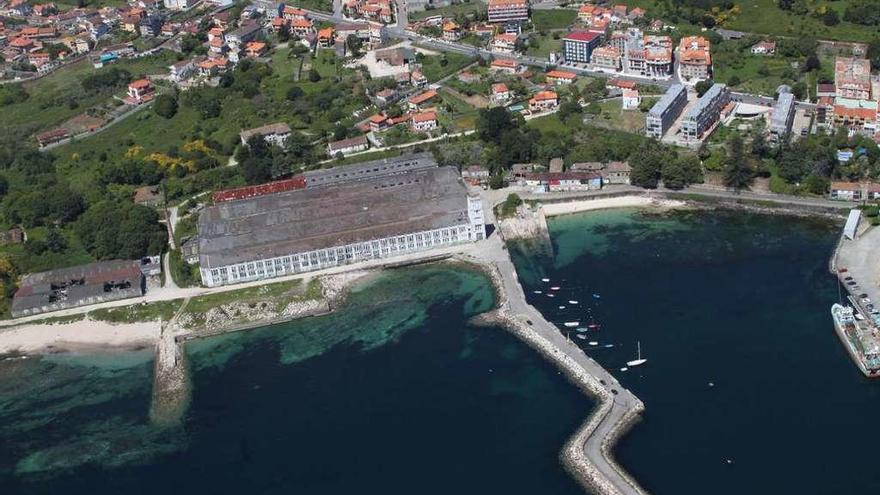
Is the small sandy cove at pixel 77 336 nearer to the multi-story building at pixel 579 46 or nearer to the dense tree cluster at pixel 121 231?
the dense tree cluster at pixel 121 231

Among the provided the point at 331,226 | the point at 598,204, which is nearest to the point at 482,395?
the point at 331,226

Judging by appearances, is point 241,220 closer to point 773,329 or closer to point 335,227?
point 335,227

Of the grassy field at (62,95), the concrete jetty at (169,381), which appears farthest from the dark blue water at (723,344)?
the grassy field at (62,95)

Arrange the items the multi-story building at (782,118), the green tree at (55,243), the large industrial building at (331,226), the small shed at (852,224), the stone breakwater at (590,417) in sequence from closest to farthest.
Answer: the stone breakwater at (590,417) < the small shed at (852,224) < the large industrial building at (331,226) < the green tree at (55,243) < the multi-story building at (782,118)

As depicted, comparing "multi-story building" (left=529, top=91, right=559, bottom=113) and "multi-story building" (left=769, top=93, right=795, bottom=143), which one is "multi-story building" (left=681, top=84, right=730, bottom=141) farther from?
"multi-story building" (left=529, top=91, right=559, bottom=113)

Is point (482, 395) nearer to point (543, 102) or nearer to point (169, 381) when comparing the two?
point (169, 381)

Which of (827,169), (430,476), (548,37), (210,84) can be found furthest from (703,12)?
(430,476)

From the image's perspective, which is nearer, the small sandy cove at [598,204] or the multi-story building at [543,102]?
the small sandy cove at [598,204]
